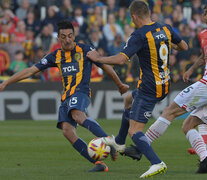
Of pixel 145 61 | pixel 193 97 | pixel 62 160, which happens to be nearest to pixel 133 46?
pixel 145 61

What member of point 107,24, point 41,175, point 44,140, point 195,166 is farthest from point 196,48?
point 41,175

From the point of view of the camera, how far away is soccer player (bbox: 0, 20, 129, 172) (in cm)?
818

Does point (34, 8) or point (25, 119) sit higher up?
point (34, 8)

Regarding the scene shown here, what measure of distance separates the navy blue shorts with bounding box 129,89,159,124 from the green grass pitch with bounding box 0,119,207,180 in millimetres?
705

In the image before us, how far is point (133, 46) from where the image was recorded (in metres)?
7.51

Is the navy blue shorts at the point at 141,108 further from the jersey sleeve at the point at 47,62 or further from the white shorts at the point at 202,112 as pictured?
the jersey sleeve at the point at 47,62

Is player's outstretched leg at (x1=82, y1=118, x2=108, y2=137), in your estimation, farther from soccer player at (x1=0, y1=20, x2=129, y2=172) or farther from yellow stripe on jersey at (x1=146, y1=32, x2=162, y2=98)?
yellow stripe on jersey at (x1=146, y1=32, x2=162, y2=98)

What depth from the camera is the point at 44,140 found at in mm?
12547

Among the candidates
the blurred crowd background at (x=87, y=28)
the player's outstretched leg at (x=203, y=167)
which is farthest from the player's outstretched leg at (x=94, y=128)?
the blurred crowd background at (x=87, y=28)

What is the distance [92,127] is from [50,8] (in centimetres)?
1285

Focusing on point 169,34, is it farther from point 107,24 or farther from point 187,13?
point 187,13

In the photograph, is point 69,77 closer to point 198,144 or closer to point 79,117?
point 79,117

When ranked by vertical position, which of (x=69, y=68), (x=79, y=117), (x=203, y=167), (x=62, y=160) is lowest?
(x=62, y=160)

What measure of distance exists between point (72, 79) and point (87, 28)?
486 inches
